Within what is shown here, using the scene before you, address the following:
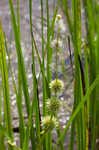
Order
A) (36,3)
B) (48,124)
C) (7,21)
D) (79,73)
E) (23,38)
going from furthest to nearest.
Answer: (36,3) → (7,21) → (23,38) → (79,73) → (48,124)

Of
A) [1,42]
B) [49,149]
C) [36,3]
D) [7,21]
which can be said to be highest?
[36,3]

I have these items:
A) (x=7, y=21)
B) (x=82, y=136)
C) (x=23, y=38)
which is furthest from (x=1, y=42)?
(x=7, y=21)

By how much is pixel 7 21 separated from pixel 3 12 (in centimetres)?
16

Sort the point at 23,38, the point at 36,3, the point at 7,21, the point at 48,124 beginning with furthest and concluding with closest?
1. the point at 36,3
2. the point at 7,21
3. the point at 23,38
4. the point at 48,124

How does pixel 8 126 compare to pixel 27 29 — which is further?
pixel 27 29

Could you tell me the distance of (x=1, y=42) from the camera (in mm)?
593

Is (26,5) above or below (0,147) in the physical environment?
above

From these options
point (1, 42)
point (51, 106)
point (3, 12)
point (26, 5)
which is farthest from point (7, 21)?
point (51, 106)

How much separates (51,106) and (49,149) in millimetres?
222

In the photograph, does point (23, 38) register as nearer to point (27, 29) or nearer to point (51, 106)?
point (27, 29)

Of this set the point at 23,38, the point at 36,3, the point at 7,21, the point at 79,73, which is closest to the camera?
the point at 79,73

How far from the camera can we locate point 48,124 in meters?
0.46

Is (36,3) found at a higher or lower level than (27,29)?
higher

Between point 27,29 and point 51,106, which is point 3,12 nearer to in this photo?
point 27,29
